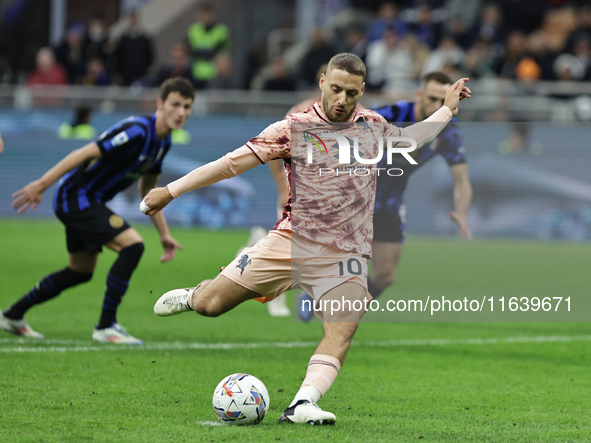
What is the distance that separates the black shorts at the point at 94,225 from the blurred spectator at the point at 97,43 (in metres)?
12.3

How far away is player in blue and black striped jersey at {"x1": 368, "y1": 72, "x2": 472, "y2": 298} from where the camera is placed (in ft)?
25.8

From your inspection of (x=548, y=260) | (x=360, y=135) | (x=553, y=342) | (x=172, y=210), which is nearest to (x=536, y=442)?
(x=360, y=135)

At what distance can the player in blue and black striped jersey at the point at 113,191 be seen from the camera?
7711 millimetres

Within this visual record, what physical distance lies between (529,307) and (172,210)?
375 inches

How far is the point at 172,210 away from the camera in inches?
688

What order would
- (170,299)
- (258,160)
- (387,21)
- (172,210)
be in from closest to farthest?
1. (258,160)
2. (170,299)
3. (172,210)
4. (387,21)

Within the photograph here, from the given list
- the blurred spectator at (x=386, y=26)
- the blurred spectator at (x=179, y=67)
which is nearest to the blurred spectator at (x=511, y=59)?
the blurred spectator at (x=386, y=26)

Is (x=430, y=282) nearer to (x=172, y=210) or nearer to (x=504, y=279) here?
(x=504, y=279)

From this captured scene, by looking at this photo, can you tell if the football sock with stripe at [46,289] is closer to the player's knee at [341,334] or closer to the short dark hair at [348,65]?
the player's knee at [341,334]

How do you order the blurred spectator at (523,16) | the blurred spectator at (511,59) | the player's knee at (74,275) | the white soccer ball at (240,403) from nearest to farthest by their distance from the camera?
the white soccer ball at (240,403), the player's knee at (74,275), the blurred spectator at (511,59), the blurred spectator at (523,16)

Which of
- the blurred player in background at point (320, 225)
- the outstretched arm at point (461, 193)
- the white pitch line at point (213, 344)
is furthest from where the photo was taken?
the outstretched arm at point (461, 193)

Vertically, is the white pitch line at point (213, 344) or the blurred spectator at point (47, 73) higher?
the blurred spectator at point (47, 73)

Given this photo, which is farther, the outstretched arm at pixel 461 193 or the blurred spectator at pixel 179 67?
the blurred spectator at pixel 179 67

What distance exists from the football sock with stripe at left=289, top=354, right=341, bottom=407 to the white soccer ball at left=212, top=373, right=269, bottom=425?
0.65 feet
